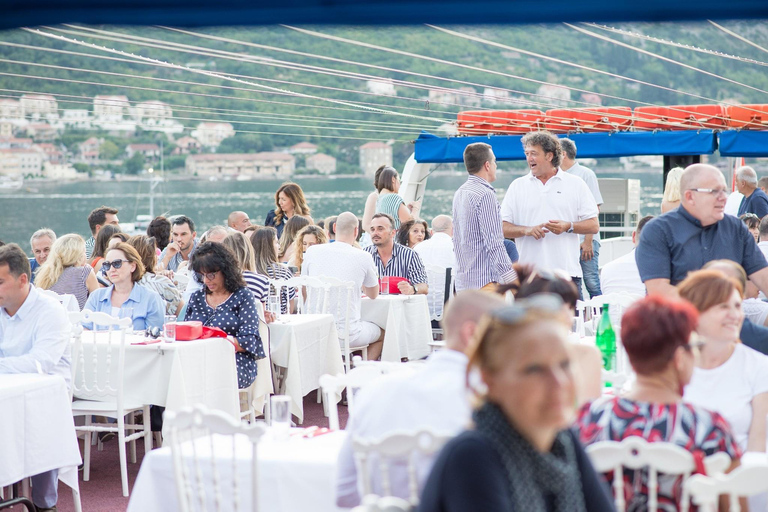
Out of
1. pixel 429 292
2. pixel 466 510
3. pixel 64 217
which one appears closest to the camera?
pixel 466 510

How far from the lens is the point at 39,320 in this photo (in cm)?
443

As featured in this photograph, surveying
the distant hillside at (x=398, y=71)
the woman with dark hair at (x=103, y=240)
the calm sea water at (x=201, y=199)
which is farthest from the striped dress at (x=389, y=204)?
the calm sea water at (x=201, y=199)

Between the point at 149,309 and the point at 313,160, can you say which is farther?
the point at 313,160

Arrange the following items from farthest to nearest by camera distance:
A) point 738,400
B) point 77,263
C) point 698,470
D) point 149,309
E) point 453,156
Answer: point 453,156, point 77,263, point 149,309, point 738,400, point 698,470

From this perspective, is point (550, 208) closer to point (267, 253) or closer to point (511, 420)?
point (267, 253)

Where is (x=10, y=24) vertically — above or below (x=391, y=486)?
above

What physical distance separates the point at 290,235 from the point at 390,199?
127 centimetres

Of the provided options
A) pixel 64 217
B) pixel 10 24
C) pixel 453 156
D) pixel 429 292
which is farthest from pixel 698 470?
pixel 64 217

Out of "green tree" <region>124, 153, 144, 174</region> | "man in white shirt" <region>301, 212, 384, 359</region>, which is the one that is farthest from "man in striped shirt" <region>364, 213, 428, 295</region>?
"green tree" <region>124, 153, 144, 174</region>

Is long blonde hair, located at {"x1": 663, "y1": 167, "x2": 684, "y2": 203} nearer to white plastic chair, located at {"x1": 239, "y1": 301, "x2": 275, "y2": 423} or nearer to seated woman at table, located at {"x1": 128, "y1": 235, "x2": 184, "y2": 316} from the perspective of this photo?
white plastic chair, located at {"x1": 239, "y1": 301, "x2": 275, "y2": 423}

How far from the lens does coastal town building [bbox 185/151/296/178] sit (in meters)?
33.0

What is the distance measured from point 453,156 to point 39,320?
842 centimetres

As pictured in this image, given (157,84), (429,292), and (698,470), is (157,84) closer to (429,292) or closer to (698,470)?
(429,292)

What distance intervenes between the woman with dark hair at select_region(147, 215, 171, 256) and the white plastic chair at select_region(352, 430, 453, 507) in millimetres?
6555
